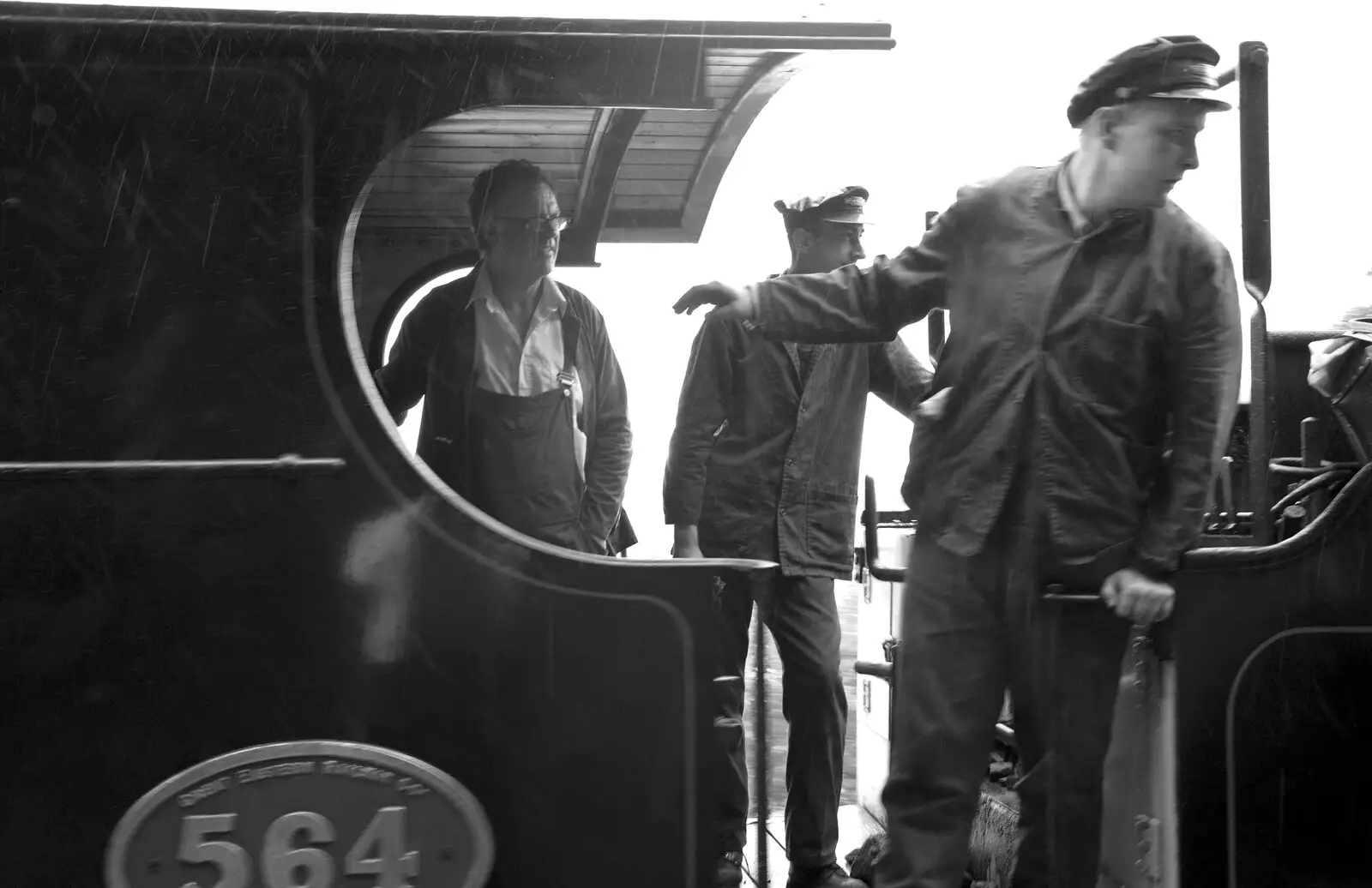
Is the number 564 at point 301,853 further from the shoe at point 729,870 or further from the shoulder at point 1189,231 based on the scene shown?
the shoulder at point 1189,231

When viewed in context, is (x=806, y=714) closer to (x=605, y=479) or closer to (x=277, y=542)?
(x=605, y=479)

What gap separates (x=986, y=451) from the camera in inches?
89.0

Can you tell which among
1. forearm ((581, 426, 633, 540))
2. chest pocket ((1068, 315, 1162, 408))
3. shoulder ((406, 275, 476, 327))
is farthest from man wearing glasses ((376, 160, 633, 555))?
chest pocket ((1068, 315, 1162, 408))

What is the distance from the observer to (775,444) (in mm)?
3312

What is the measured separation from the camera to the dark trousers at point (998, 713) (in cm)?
225

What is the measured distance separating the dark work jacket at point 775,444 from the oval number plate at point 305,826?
55.2 inches

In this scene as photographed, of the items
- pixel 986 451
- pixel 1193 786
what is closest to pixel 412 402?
pixel 986 451

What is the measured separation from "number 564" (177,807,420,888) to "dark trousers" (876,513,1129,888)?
0.86 m

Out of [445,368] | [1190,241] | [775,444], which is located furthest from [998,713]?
[445,368]

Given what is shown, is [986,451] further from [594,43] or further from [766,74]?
[594,43]

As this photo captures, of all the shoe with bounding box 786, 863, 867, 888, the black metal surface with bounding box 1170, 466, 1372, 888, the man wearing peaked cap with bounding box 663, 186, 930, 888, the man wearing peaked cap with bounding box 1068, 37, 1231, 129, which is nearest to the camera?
the man wearing peaked cap with bounding box 1068, 37, 1231, 129

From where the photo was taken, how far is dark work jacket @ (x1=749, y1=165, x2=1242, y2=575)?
221 cm

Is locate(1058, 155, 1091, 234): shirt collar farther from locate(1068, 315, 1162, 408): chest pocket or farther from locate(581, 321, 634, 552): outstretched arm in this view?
locate(581, 321, 634, 552): outstretched arm

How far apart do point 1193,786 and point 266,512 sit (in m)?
1.73
